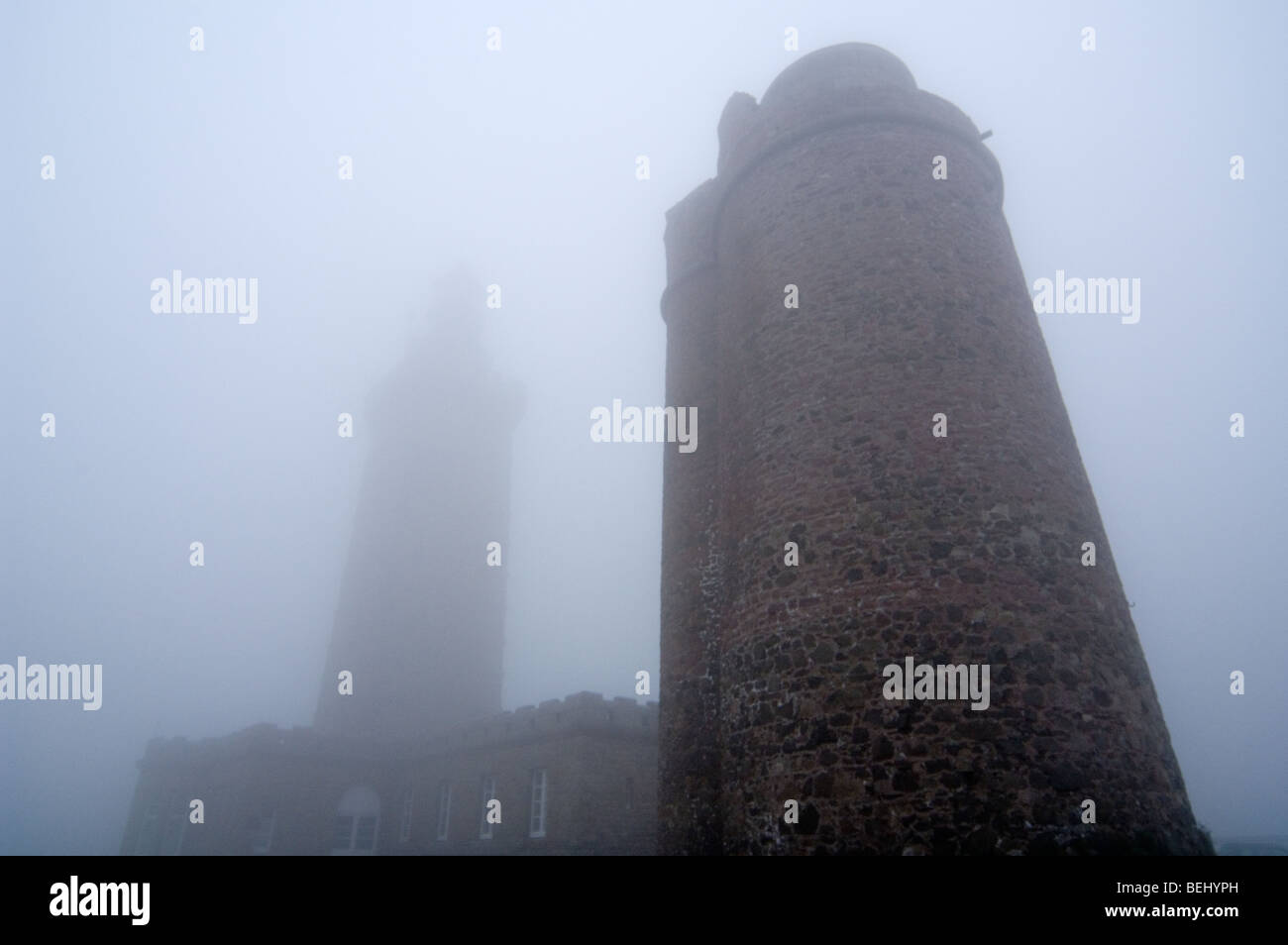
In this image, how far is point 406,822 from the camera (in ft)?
100

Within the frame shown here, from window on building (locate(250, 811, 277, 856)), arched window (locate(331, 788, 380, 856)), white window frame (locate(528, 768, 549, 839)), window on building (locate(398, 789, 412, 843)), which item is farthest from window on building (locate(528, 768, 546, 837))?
window on building (locate(250, 811, 277, 856))

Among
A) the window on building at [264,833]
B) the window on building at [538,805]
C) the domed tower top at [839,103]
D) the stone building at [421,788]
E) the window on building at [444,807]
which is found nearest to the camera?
the domed tower top at [839,103]

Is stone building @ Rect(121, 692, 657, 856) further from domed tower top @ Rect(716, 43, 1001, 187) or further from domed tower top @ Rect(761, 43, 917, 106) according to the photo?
domed tower top @ Rect(761, 43, 917, 106)

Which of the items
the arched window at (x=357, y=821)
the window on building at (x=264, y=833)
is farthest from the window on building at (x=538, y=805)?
the window on building at (x=264, y=833)

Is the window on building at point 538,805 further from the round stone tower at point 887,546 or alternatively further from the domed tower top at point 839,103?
the domed tower top at point 839,103

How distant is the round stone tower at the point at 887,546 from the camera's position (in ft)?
22.5

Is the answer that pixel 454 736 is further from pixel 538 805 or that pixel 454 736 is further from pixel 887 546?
pixel 887 546

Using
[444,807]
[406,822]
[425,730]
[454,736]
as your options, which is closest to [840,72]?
[454,736]

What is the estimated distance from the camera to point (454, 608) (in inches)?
1617

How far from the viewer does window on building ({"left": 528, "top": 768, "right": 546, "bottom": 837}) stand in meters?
22.7

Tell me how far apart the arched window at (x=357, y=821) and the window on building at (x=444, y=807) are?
4.46 m

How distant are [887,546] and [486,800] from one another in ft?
71.6
